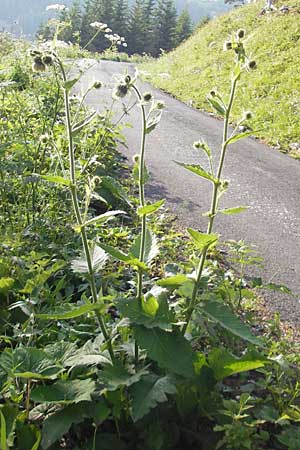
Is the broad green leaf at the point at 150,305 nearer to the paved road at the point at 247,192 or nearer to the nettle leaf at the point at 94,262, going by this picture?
the nettle leaf at the point at 94,262

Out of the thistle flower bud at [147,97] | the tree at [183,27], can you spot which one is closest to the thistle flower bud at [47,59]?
the thistle flower bud at [147,97]

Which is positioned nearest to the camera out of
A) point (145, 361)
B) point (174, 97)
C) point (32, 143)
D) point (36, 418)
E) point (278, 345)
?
point (36, 418)

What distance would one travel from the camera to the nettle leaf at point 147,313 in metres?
1.89

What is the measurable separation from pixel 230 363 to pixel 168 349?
0.92 feet

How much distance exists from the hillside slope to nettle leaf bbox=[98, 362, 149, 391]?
242 inches

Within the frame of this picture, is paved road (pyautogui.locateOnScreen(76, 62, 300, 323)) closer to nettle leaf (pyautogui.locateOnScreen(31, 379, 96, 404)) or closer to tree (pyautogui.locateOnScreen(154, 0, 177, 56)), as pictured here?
nettle leaf (pyautogui.locateOnScreen(31, 379, 96, 404))

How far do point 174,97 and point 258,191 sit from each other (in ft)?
25.3

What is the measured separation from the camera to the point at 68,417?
188 cm

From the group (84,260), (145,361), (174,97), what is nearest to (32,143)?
(84,260)

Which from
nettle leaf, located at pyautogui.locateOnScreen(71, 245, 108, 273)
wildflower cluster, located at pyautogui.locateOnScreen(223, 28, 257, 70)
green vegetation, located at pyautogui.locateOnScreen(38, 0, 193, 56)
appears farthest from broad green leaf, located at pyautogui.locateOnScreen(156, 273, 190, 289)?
green vegetation, located at pyautogui.locateOnScreen(38, 0, 193, 56)

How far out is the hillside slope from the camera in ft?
29.5

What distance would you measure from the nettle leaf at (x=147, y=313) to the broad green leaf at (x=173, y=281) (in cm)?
4

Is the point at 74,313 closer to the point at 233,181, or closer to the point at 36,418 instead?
the point at 36,418

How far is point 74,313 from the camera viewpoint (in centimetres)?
182
